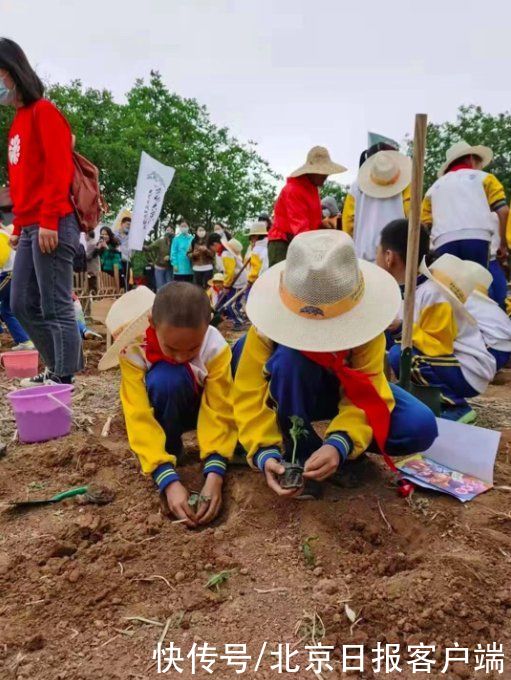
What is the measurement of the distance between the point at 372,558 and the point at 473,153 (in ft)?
12.3

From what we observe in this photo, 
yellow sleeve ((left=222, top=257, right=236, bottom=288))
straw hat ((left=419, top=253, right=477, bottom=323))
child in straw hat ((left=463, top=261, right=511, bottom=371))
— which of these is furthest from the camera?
yellow sleeve ((left=222, top=257, right=236, bottom=288))

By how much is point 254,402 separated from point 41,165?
1.97 m

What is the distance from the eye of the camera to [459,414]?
305cm

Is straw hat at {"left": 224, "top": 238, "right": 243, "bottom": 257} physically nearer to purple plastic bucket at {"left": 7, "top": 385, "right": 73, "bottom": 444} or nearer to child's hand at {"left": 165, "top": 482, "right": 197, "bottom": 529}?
purple plastic bucket at {"left": 7, "top": 385, "right": 73, "bottom": 444}

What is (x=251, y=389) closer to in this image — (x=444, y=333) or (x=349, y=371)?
(x=349, y=371)

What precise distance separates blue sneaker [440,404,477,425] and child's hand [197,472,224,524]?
1.46 metres

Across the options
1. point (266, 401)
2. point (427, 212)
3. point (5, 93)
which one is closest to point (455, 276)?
point (266, 401)

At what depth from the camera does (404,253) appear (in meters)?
2.91

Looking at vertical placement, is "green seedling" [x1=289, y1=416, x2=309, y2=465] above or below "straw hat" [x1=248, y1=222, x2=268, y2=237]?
below

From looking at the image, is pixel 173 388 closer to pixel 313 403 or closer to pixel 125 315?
pixel 125 315

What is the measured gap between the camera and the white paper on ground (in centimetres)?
229

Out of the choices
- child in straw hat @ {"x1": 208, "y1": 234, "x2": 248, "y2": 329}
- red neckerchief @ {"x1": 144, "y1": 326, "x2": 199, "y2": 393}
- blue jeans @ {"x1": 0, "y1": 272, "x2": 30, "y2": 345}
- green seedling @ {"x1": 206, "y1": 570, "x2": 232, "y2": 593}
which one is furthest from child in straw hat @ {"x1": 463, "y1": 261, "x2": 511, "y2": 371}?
child in straw hat @ {"x1": 208, "y1": 234, "x2": 248, "y2": 329}

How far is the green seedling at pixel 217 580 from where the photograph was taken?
5.26ft

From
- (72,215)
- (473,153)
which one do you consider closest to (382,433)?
(72,215)
